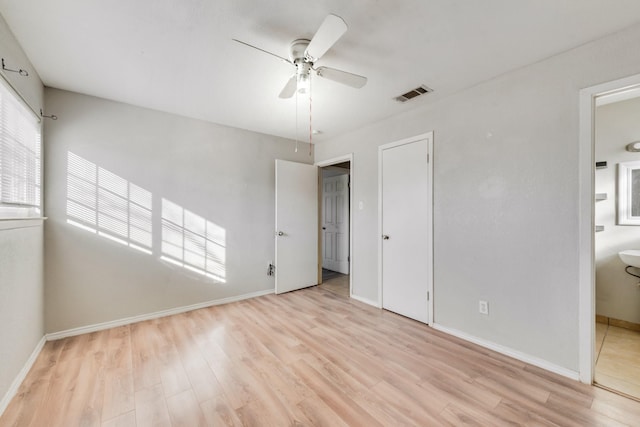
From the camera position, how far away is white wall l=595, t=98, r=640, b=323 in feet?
8.32

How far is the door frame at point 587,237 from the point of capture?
1.76 metres

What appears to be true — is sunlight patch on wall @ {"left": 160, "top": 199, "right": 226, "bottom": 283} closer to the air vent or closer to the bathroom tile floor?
the air vent

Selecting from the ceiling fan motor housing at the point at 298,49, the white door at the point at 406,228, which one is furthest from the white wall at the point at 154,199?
the ceiling fan motor housing at the point at 298,49

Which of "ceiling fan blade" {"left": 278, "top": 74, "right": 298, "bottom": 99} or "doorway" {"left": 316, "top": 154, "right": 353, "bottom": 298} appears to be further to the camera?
"doorway" {"left": 316, "top": 154, "right": 353, "bottom": 298}

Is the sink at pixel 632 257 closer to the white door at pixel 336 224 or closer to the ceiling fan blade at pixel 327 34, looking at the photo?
the ceiling fan blade at pixel 327 34

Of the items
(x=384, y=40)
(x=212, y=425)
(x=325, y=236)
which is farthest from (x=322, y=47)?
(x=325, y=236)

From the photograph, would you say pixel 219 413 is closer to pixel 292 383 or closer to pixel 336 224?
pixel 292 383

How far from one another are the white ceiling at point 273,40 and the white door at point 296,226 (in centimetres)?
149

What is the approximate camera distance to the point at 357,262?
358 cm

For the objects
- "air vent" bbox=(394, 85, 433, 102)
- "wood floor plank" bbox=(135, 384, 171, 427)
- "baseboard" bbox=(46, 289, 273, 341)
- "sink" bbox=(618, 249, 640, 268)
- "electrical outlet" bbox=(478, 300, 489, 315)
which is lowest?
"wood floor plank" bbox=(135, 384, 171, 427)

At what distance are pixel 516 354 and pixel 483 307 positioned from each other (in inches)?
15.7

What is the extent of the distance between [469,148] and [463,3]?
128 centimetres

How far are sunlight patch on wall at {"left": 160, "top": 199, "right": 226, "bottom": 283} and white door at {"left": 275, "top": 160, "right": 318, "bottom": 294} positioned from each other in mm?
812

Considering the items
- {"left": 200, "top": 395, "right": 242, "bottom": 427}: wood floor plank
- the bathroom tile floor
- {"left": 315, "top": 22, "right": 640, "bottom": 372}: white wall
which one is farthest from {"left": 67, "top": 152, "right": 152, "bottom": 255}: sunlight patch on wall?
the bathroom tile floor
